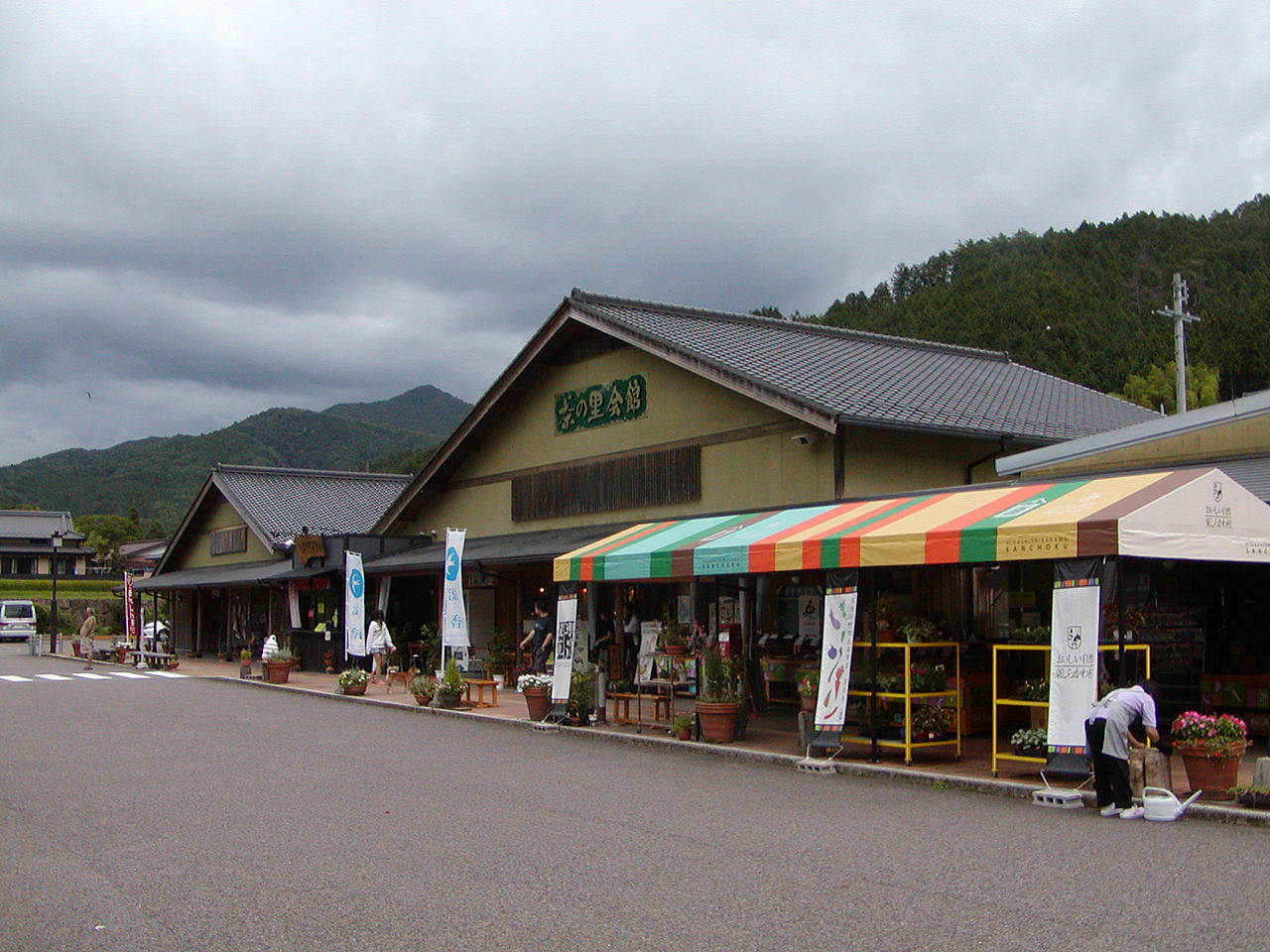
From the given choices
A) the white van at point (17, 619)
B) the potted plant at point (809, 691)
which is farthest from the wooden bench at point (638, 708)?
the white van at point (17, 619)

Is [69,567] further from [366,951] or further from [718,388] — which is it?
[366,951]

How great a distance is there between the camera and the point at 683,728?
1552 cm

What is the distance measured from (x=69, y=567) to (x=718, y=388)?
7190 centimetres

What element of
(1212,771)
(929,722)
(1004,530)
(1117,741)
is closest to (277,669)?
(929,722)

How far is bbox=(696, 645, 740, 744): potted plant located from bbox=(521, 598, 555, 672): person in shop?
6454 millimetres

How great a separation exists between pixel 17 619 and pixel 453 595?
4764 centimetres

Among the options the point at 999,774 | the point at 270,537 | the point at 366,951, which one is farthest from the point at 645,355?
the point at 270,537

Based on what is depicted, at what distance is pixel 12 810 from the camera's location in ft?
34.5

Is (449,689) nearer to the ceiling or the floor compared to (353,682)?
nearer to the ceiling

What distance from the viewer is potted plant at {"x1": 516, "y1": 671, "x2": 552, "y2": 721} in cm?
1794

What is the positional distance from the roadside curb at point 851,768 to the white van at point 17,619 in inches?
1828

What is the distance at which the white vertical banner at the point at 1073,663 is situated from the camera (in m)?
10.7

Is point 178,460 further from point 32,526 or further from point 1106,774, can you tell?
point 1106,774

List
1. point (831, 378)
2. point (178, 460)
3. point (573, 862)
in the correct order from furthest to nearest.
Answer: point (178, 460)
point (831, 378)
point (573, 862)
